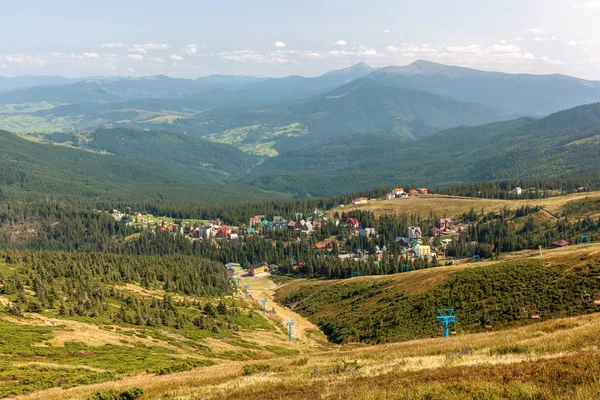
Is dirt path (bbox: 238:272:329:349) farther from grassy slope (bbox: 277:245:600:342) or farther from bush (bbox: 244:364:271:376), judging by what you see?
bush (bbox: 244:364:271:376)

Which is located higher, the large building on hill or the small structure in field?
the small structure in field

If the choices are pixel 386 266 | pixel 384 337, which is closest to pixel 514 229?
pixel 386 266

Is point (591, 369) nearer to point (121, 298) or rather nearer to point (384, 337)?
point (384, 337)

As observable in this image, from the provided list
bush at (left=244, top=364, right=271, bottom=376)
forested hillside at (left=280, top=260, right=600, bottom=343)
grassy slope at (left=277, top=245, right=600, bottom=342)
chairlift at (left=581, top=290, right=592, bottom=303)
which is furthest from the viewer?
grassy slope at (left=277, top=245, right=600, bottom=342)

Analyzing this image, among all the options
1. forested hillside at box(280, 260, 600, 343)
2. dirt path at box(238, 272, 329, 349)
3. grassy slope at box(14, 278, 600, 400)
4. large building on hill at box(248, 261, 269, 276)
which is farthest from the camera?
large building on hill at box(248, 261, 269, 276)

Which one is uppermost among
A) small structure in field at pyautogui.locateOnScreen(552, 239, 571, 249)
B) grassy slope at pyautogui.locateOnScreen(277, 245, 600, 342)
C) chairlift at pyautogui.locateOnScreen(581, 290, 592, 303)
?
chairlift at pyautogui.locateOnScreen(581, 290, 592, 303)

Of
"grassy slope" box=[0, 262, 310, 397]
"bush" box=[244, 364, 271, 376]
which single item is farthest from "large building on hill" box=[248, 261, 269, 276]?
"bush" box=[244, 364, 271, 376]

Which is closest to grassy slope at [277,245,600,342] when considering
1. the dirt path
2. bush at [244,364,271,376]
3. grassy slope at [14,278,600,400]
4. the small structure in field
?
the dirt path

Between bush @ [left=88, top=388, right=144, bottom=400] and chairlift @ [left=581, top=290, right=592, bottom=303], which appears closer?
bush @ [left=88, top=388, right=144, bottom=400]

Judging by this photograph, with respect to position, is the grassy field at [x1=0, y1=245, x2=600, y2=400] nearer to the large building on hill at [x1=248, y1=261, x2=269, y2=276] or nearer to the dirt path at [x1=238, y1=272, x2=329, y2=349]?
the dirt path at [x1=238, y1=272, x2=329, y2=349]

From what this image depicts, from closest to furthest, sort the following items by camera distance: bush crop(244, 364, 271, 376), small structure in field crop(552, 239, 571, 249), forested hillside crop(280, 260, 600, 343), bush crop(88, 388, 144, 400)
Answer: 1. bush crop(88, 388, 144, 400)
2. bush crop(244, 364, 271, 376)
3. forested hillside crop(280, 260, 600, 343)
4. small structure in field crop(552, 239, 571, 249)

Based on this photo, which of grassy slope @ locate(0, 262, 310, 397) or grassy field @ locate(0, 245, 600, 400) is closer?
grassy field @ locate(0, 245, 600, 400)
